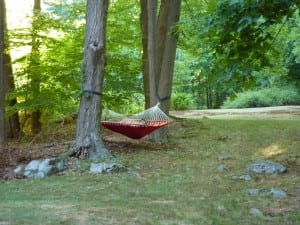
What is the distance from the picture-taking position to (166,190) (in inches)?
188

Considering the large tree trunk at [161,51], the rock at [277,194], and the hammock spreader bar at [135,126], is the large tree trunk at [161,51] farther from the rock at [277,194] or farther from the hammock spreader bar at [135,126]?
the rock at [277,194]

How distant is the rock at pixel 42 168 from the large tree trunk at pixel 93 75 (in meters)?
0.80

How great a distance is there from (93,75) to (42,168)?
174 cm

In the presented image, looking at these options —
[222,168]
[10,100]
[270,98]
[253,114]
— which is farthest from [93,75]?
[270,98]

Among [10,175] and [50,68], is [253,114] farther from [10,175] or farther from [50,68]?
→ [10,175]

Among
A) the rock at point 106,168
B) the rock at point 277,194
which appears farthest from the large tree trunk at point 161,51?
the rock at point 277,194

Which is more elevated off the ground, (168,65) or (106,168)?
(168,65)

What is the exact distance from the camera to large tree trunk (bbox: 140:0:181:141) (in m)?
8.27

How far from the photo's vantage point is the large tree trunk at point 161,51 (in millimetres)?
8266

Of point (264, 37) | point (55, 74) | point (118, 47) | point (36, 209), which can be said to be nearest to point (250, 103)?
point (118, 47)

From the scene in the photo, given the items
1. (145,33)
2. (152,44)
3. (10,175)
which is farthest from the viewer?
(145,33)

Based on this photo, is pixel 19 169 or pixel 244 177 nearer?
pixel 244 177

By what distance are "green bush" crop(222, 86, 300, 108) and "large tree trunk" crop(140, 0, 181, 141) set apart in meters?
10.4

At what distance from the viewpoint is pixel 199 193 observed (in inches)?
184
